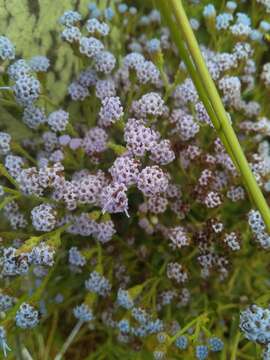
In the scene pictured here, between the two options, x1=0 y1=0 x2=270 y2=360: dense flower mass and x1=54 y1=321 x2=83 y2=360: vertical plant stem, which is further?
x1=54 y1=321 x2=83 y2=360: vertical plant stem

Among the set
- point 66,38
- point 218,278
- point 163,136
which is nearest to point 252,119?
point 163,136

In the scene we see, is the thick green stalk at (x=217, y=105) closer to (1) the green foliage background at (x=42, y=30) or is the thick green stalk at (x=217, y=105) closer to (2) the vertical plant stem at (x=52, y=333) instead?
(1) the green foliage background at (x=42, y=30)

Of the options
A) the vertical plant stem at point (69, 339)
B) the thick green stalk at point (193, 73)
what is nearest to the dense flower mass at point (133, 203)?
the vertical plant stem at point (69, 339)

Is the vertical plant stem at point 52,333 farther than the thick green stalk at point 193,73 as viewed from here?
Yes

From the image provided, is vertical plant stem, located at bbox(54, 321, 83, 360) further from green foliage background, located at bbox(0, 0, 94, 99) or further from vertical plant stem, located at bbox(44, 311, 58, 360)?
green foliage background, located at bbox(0, 0, 94, 99)

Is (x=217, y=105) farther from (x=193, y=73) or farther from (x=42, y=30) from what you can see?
(x=42, y=30)

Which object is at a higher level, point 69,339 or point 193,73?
point 193,73

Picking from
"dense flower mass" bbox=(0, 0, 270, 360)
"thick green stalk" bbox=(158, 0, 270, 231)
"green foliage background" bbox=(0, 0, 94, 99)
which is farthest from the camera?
"green foliage background" bbox=(0, 0, 94, 99)

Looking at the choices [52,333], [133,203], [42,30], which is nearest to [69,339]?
[52,333]

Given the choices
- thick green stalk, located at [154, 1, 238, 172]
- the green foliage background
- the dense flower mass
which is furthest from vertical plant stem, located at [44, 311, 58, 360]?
thick green stalk, located at [154, 1, 238, 172]
